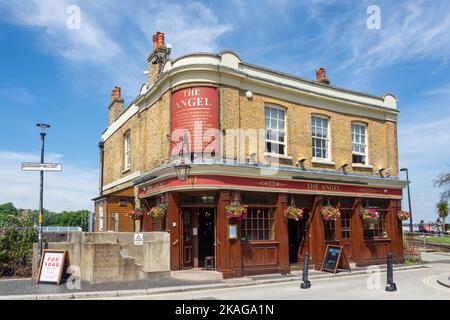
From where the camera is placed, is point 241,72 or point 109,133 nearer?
point 241,72

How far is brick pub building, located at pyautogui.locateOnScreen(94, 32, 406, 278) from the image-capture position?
15320 millimetres

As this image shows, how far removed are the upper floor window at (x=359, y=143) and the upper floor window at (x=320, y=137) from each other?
173 cm

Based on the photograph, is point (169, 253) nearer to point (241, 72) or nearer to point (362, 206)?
point (241, 72)

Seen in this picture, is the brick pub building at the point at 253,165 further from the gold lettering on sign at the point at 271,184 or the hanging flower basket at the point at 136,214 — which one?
the hanging flower basket at the point at 136,214

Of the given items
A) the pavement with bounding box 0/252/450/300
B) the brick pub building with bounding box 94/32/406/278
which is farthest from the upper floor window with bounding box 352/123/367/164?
the pavement with bounding box 0/252/450/300

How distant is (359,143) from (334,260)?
661 cm

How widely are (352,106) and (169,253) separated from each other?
36.5 feet

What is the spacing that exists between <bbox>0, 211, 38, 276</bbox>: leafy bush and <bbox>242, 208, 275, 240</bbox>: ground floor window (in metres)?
8.14

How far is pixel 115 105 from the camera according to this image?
83.1 feet

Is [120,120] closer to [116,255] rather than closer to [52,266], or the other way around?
[116,255]

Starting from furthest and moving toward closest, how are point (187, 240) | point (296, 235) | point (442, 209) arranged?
1. point (442, 209)
2. point (296, 235)
3. point (187, 240)

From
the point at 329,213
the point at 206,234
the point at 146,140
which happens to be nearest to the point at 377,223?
the point at 329,213

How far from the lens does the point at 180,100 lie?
15.8 metres
